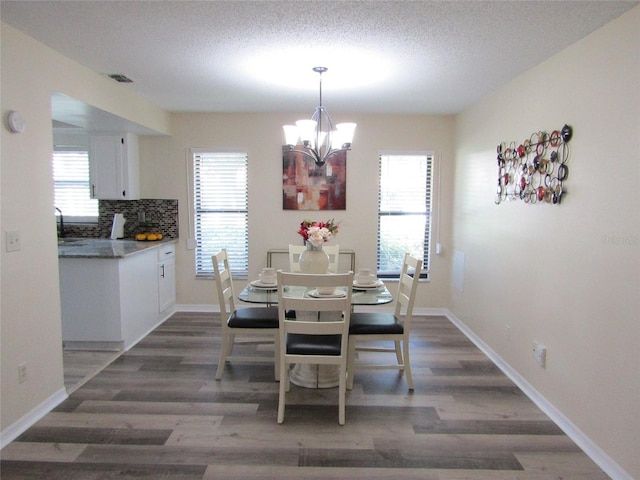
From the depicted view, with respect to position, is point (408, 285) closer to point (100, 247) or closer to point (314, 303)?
point (314, 303)

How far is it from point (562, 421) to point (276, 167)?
3.56 m

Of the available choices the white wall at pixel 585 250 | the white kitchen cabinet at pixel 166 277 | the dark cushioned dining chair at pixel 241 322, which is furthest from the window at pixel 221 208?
the white wall at pixel 585 250

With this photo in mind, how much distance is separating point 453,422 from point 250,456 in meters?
1.25

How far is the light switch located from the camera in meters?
2.28

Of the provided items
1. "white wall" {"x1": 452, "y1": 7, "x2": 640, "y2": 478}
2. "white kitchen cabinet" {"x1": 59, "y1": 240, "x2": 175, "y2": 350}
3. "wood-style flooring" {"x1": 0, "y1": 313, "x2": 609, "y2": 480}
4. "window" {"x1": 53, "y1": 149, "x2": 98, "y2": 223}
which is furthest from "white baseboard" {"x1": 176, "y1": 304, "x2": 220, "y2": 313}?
"white wall" {"x1": 452, "y1": 7, "x2": 640, "y2": 478}

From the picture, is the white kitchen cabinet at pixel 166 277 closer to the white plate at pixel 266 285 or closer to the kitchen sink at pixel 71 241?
the kitchen sink at pixel 71 241

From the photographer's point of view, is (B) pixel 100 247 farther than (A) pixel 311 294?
Yes

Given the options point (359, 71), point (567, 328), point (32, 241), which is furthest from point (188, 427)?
point (359, 71)

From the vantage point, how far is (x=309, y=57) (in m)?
2.77

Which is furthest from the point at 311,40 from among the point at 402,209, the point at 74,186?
the point at 74,186

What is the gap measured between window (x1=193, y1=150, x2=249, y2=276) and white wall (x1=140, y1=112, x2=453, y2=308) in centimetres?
10

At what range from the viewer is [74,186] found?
187 inches

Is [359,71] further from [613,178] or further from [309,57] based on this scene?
[613,178]

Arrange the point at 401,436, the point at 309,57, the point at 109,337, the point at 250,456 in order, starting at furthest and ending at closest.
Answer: the point at 109,337 → the point at 309,57 → the point at 401,436 → the point at 250,456
